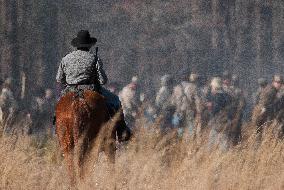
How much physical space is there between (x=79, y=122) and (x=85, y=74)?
22.6 inches

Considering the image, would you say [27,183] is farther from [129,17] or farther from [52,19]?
[129,17]

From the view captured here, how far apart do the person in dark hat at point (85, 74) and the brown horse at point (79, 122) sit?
6.0 inches

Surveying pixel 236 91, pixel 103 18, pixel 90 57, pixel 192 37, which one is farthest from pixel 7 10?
pixel 90 57

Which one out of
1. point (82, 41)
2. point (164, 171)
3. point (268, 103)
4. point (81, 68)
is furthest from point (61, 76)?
point (268, 103)

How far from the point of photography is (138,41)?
29.2 metres

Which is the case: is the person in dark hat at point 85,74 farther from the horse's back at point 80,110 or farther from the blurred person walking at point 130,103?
the blurred person walking at point 130,103

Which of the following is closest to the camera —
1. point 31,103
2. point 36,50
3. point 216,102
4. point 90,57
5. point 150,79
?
point 90,57

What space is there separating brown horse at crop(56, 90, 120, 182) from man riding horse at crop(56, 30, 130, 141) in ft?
0.44

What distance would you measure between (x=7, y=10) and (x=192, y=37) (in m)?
7.48

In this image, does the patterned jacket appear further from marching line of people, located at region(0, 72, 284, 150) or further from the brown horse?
marching line of people, located at region(0, 72, 284, 150)

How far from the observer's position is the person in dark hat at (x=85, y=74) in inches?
317

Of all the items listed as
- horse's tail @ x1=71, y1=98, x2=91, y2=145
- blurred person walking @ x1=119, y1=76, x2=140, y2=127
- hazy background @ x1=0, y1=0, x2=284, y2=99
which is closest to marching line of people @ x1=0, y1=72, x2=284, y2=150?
blurred person walking @ x1=119, y1=76, x2=140, y2=127

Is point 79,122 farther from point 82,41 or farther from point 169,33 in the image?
point 169,33

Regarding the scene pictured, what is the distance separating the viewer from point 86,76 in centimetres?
815
